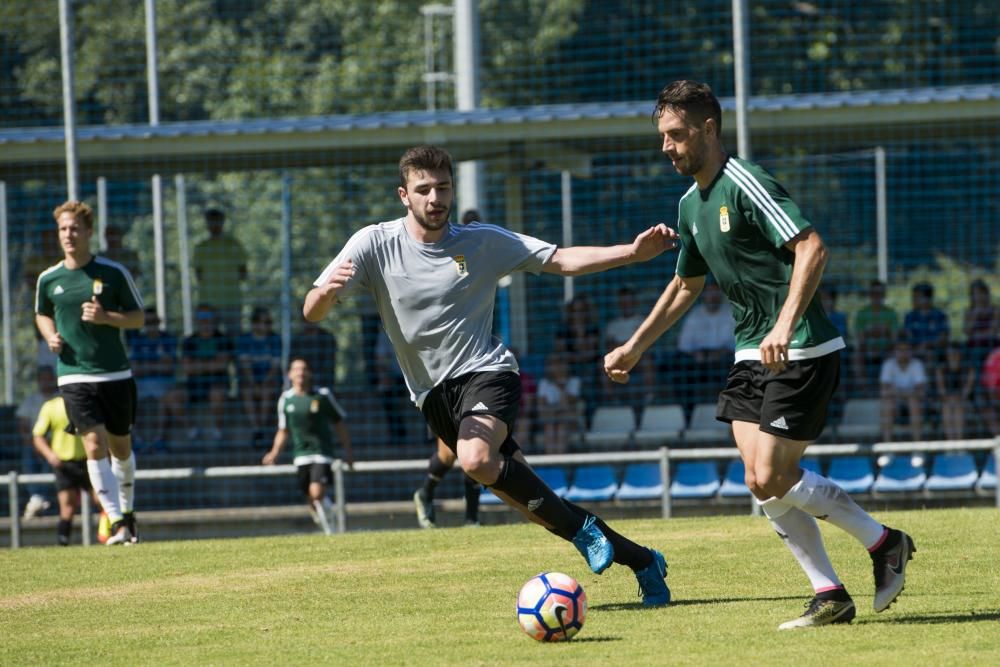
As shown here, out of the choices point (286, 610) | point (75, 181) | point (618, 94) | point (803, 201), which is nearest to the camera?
point (286, 610)

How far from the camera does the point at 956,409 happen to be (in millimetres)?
15555

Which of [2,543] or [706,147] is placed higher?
[706,147]

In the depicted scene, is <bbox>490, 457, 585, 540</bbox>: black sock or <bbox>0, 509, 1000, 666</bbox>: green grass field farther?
<bbox>490, 457, 585, 540</bbox>: black sock

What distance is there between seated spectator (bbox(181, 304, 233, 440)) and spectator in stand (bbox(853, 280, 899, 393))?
669cm

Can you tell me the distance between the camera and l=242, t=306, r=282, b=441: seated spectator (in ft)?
54.9

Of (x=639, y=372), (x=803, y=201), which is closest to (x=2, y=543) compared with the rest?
(x=639, y=372)

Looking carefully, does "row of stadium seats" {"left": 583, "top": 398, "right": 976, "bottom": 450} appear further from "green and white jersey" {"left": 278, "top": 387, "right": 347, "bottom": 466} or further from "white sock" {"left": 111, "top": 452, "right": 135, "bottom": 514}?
"white sock" {"left": 111, "top": 452, "right": 135, "bottom": 514}

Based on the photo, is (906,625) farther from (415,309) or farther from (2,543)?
(2,543)

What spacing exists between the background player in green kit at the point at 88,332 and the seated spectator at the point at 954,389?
836 cm

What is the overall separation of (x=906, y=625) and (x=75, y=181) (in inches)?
380

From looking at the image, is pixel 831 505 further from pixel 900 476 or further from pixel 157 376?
pixel 157 376

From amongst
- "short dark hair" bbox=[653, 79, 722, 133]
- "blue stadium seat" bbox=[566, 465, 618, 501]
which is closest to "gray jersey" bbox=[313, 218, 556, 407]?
"short dark hair" bbox=[653, 79, 722, 133]

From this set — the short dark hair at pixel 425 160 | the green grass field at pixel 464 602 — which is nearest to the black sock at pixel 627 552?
the green grass field at pixel 464 602

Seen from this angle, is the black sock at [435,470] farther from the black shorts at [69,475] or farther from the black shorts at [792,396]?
the black shorts at [792,396]
